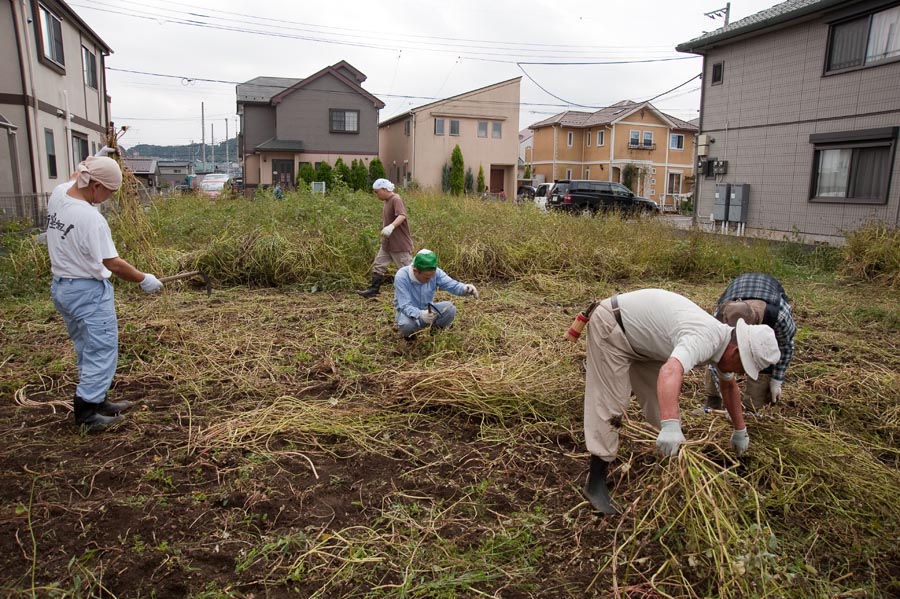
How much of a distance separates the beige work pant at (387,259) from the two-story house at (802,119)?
714 cm

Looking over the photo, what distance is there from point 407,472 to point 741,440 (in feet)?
4.94

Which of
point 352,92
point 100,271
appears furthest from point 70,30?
point 100,271

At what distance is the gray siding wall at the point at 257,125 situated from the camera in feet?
94.0

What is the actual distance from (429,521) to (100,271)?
2.12m

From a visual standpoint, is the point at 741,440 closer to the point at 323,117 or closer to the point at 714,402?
the point at 714,402

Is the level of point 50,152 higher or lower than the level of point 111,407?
higher

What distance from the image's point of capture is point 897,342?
543cm

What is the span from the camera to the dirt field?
222 cm

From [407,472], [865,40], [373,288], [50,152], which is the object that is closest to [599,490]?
[407,472]

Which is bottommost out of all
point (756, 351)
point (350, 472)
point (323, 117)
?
point (350, 472)

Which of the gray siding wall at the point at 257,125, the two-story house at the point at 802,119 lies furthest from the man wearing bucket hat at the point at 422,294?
the gray siding wall at the point at 257,125

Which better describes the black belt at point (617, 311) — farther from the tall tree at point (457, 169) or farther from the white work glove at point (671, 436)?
the tall tree at point (457, 169)

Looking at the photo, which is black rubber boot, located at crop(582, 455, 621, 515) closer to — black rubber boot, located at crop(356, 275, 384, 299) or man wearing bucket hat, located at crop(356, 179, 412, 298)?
man wearing bucket hat, located at crop(356, 179, 412, 298)

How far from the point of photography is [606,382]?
8.61ft
